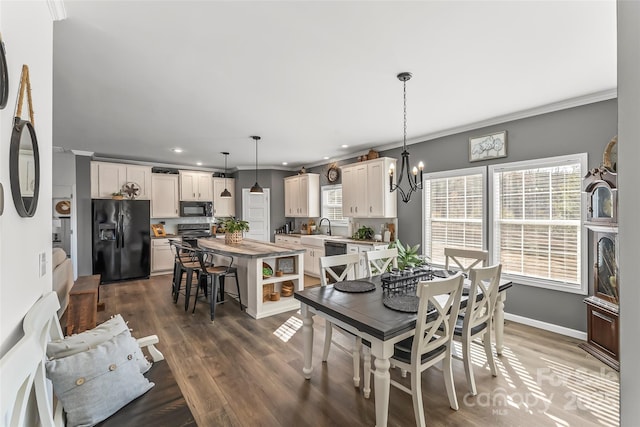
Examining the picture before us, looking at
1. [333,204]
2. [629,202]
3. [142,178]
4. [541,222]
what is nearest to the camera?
[629,202]

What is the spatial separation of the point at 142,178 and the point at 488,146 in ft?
21.8

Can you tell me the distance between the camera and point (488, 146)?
3961 mm

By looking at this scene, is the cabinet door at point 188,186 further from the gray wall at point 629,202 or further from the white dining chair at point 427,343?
the gray wall at point 629,202

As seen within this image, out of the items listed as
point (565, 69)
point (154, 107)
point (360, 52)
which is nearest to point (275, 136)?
point (154, 107)

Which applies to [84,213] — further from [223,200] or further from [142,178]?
[223,200]

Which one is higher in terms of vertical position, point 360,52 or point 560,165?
point 360,52

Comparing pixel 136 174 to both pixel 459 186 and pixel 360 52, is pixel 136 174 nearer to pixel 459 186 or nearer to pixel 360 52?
pixel 360 52

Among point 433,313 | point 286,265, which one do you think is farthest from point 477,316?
point 286,265

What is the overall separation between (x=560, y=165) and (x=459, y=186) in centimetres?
121

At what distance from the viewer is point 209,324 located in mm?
3686

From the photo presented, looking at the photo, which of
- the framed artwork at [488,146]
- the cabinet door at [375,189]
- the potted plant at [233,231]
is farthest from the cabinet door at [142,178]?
the framed artwork at [488,146]

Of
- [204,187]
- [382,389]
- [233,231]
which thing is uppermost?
[204,187]

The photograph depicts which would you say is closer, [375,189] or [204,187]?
[375,189]

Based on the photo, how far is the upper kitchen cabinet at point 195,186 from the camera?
23.0ft
